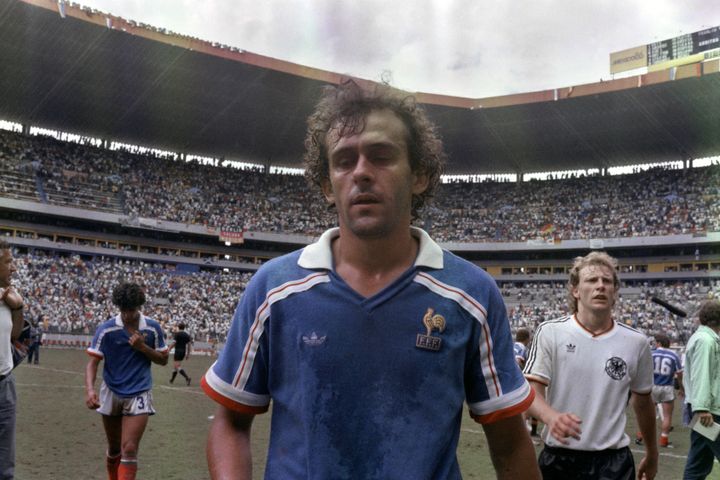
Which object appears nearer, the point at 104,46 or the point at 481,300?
the point at 481,300

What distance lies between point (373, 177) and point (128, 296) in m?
5.65

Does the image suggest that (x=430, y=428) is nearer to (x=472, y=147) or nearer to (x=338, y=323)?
(x=338, y=323)

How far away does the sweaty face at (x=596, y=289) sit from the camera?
4.68 meters

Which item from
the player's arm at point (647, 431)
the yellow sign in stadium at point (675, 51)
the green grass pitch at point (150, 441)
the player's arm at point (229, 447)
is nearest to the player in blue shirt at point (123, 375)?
the green grass pitch at point (150, 441)

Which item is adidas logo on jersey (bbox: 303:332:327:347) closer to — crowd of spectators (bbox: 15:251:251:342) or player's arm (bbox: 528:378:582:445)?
player's arm (bbox: 528:378:582:445)

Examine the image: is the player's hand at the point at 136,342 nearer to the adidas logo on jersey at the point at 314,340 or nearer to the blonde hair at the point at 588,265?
the blonde hair at the point at 588,265

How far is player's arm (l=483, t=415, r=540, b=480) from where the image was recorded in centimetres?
213

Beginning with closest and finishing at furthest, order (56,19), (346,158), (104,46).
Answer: (346,158), (56,19), (104,46)

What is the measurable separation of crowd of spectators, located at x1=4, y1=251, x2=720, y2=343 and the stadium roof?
427 inches

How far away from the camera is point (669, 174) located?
178 feet

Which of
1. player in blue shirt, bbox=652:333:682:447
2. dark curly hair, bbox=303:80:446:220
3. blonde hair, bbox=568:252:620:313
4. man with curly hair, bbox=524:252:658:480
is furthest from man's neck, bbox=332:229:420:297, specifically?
player in blue shirt, bbox=652:333:682:447

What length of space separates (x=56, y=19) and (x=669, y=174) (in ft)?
148

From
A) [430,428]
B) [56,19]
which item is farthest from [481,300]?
[56,19]

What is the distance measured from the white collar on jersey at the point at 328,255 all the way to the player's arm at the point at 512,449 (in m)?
0.55
